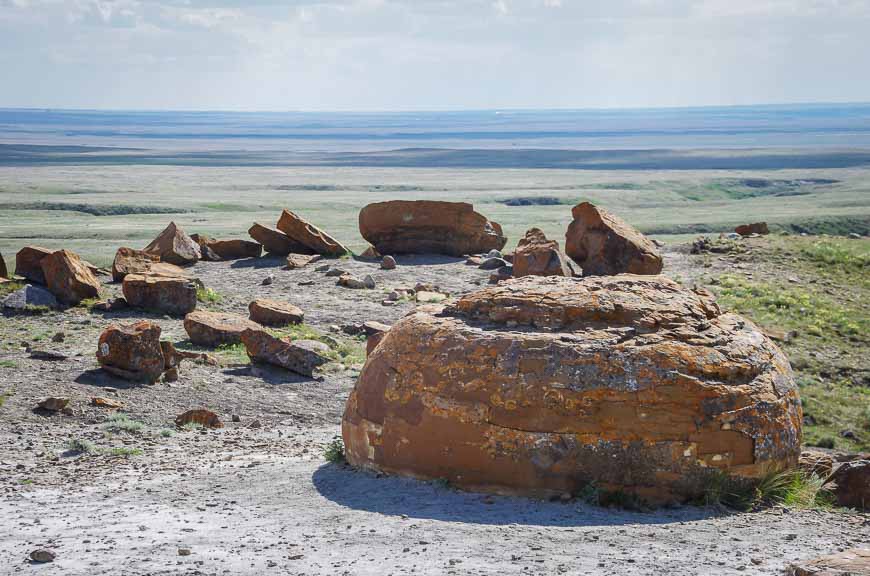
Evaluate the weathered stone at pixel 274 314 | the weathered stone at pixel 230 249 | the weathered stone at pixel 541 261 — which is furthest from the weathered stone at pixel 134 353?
the weathered stone at pixel 230 249

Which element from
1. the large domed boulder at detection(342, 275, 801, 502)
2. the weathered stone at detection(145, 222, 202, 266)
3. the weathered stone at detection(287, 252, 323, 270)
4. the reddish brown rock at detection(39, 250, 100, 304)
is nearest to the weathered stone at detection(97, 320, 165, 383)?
the reddish brown rock at detection(39, 250, 100, 304)

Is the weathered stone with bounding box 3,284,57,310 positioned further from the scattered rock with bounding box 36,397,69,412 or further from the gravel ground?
the scattered rock with bounding box 36,397,69,412

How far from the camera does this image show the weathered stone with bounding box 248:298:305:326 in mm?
21172

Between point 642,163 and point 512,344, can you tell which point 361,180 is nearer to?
point 642,163

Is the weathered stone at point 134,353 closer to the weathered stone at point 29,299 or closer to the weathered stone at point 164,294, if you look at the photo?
the weathered stone at point 164,294

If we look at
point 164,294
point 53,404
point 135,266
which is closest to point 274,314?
point 164,294

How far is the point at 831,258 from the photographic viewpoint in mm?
28188

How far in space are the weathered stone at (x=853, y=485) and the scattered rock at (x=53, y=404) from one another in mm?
9865

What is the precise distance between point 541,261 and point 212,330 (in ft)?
25.1

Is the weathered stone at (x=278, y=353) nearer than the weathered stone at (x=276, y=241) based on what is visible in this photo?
Yes

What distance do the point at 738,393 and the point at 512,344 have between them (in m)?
2.15

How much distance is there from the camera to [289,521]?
8.95 metres

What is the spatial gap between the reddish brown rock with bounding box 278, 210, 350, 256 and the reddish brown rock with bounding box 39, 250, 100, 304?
776 cm

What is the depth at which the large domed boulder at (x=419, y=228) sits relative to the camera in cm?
2945
